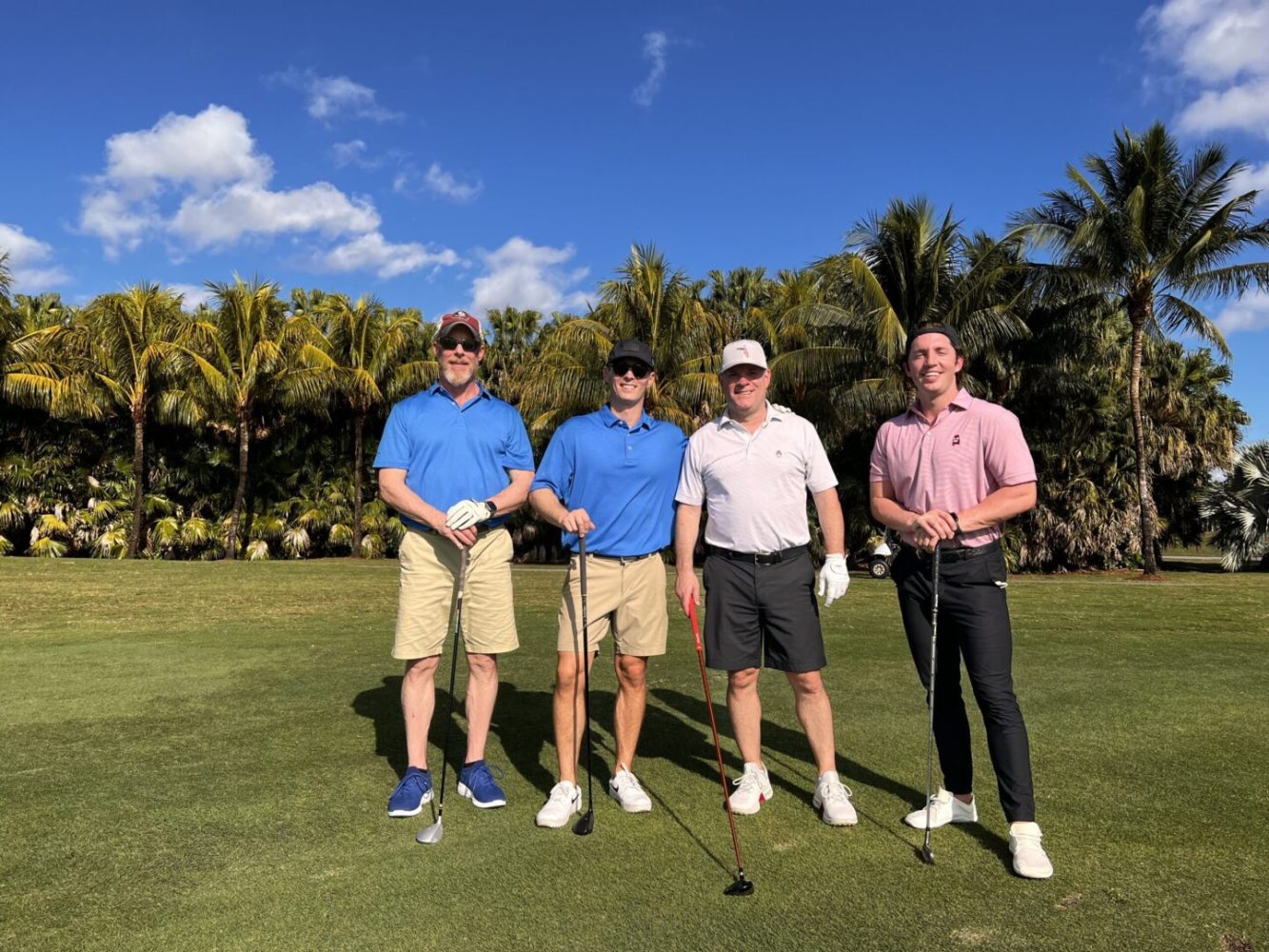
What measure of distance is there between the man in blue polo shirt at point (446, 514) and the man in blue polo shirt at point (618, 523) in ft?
0.94

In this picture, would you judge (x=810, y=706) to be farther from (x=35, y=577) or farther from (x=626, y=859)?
(x=35, y=577)

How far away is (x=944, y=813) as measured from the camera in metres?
4.11

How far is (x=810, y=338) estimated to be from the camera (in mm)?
28047

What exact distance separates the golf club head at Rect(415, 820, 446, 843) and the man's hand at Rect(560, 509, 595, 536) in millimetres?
1489

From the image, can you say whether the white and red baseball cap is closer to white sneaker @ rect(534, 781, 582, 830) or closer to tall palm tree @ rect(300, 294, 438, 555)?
white sneaker @ rect(534, 781, 582, 830)

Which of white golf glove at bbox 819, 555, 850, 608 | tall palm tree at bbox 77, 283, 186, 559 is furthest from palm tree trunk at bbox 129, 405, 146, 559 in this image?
white golf glove at bbox 819, 555, 850, 608

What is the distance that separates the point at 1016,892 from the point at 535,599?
12.9m

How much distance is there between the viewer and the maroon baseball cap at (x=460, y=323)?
4.58m

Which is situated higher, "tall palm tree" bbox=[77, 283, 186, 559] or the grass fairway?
"tall palm tree" bbox=[77, 283, 186, 559]

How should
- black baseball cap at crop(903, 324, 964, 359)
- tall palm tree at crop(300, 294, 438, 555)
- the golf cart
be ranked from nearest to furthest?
black baseball cap at crop(903, 324, 964, 359)
the golf cart
tall palm tree at crop(300, 294, 438, 555)

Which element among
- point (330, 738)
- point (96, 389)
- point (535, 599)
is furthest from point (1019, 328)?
point (96, 389)

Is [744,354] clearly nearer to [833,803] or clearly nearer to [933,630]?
[933,630]

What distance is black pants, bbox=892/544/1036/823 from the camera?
382 cm

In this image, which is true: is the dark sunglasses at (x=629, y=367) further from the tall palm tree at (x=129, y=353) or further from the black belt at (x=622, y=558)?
the tall palm tree at (x=129, y=353)
